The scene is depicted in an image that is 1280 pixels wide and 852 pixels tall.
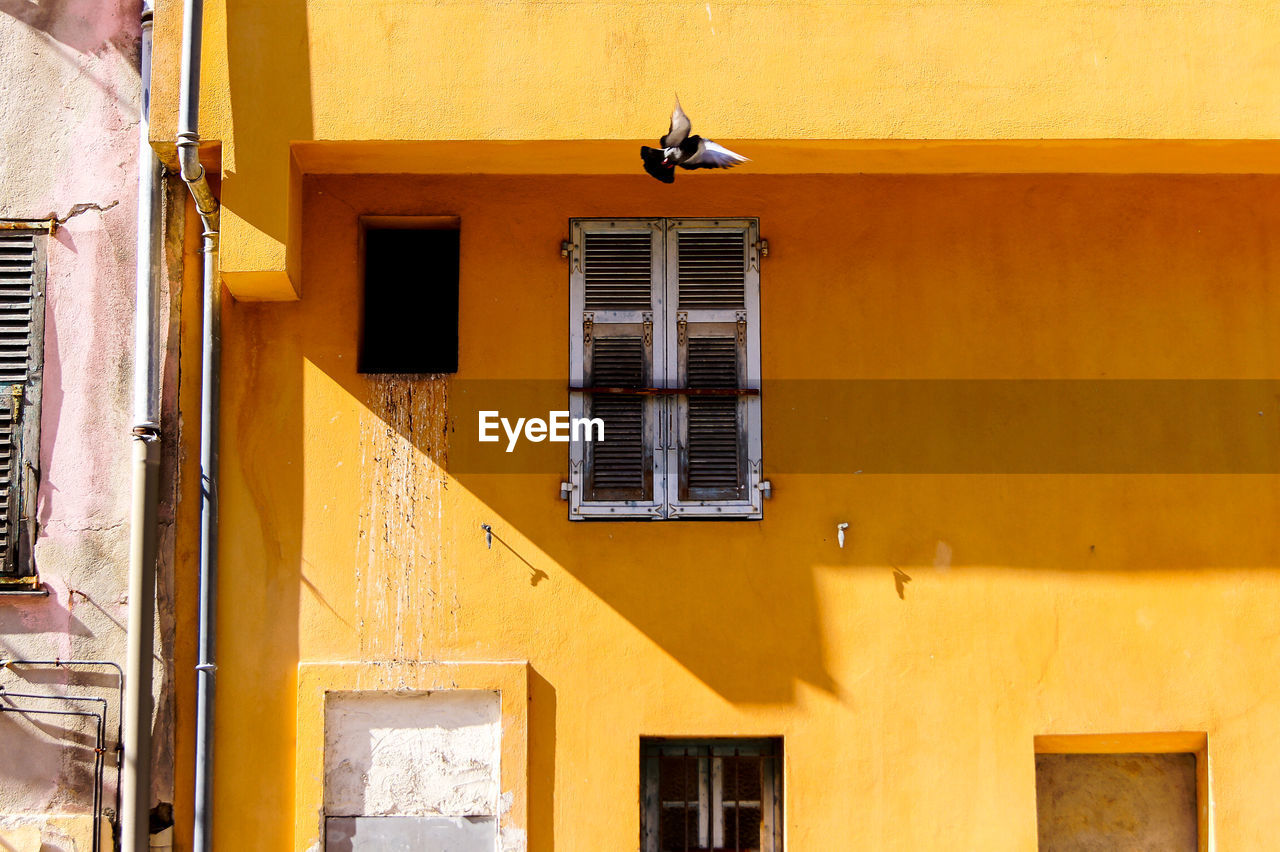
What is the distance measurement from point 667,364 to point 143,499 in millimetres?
2517

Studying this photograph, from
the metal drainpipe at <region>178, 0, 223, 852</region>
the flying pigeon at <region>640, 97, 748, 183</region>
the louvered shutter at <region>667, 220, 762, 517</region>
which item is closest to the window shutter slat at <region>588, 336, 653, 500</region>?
the louvered shutter at <region>667, 220, 762, 517</region>

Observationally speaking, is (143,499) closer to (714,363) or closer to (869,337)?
(714,363)

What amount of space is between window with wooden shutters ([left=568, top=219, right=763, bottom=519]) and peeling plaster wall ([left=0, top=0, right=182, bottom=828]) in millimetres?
2005

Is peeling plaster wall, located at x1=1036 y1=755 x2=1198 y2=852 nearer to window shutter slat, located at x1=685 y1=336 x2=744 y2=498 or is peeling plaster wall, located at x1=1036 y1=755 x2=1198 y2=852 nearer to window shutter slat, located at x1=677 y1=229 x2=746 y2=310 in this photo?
window shutter slat, located at x1=685 y1=336 x2=744 y2=498

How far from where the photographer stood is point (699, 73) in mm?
5512

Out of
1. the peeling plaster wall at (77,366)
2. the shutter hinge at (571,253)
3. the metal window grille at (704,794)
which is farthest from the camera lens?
the shutter hinge at (571,253)

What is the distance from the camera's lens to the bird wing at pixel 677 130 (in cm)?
516

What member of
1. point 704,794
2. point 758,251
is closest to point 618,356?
point 758,251

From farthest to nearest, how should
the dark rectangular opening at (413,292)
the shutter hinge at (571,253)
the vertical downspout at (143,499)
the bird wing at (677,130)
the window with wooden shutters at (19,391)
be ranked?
the dark rectangular opening at (413,292)
the shutter hinge at (571,253)
the window with wooden shutters at (19,391)
the vertical downspout at (143,499)
the bird wing at (677,130)

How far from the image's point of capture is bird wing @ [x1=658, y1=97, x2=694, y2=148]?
5164mm

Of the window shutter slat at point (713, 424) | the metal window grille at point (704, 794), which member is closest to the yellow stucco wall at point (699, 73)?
the window shutter slat at point (713, 424)

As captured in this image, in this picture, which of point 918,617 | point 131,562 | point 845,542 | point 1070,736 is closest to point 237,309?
point 131,562

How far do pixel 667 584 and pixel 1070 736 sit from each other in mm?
2021

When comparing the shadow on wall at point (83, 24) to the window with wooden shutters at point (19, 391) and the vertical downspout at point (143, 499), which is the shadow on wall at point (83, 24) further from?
the window with wooden shutters at point (19, 391)
